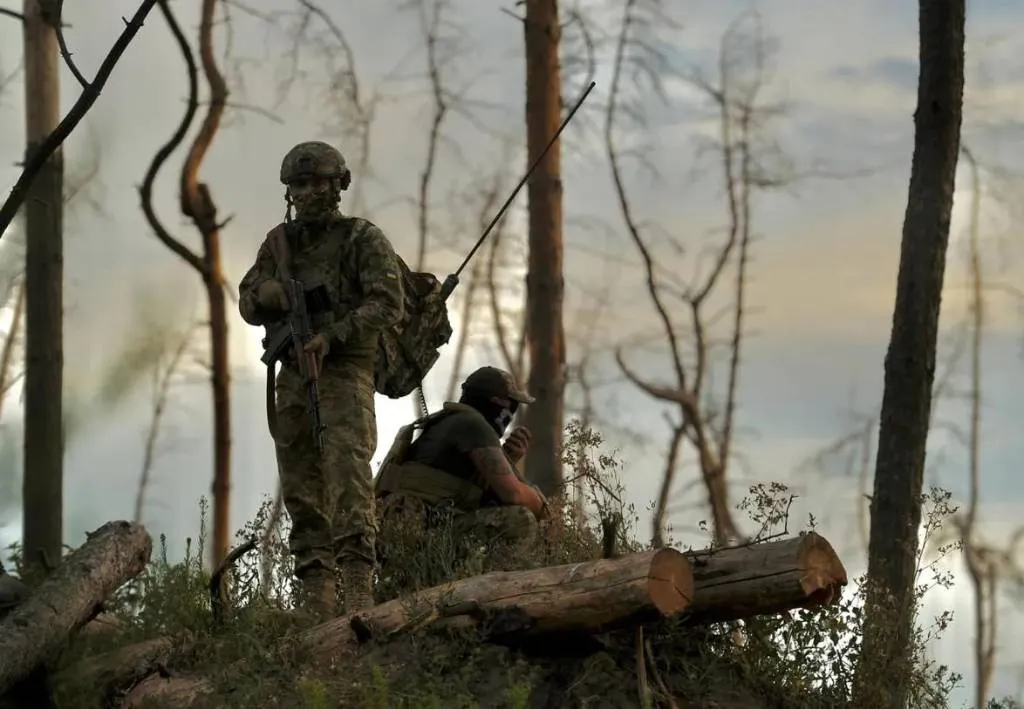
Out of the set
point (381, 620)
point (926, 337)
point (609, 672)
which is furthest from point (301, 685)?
point (926, 337)

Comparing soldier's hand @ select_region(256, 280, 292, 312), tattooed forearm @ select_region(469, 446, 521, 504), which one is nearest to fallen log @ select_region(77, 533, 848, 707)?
tattooed forearm @ select_region(469, 446, 521, 504)

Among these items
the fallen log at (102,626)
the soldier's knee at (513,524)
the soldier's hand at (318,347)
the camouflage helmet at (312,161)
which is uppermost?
the camouflage helmet at (312,161)

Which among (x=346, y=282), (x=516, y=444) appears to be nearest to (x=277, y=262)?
(x=346, y=282)

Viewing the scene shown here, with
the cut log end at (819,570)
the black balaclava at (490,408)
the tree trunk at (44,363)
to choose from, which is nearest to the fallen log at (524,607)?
the cut log end at (819,570)

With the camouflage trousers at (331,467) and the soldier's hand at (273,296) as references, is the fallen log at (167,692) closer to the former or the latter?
the camouflage trousers at (331,467)

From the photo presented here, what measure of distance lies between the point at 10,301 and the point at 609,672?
13.3 m

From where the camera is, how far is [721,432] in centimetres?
1930

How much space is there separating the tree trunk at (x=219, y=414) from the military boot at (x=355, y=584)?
6.42 meters

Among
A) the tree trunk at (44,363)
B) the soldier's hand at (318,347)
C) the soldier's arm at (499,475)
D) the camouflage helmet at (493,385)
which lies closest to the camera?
the soldier's hand at (318,347)

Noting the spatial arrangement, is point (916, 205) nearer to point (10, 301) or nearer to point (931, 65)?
point (931, 65)

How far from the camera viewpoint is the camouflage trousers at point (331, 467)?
8.27 metres

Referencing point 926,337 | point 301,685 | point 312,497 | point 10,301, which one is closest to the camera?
point 301,685

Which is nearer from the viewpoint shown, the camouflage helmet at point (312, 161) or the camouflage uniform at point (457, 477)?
the camouflage helmet at point (312, 161)

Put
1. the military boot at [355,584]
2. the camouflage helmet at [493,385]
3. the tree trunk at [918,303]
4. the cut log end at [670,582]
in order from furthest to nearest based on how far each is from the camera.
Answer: the tree trunk at [918,303]
the camouflage helmet at [493,385]
the military boot at [355,584]
the cut log end at [670,582]
